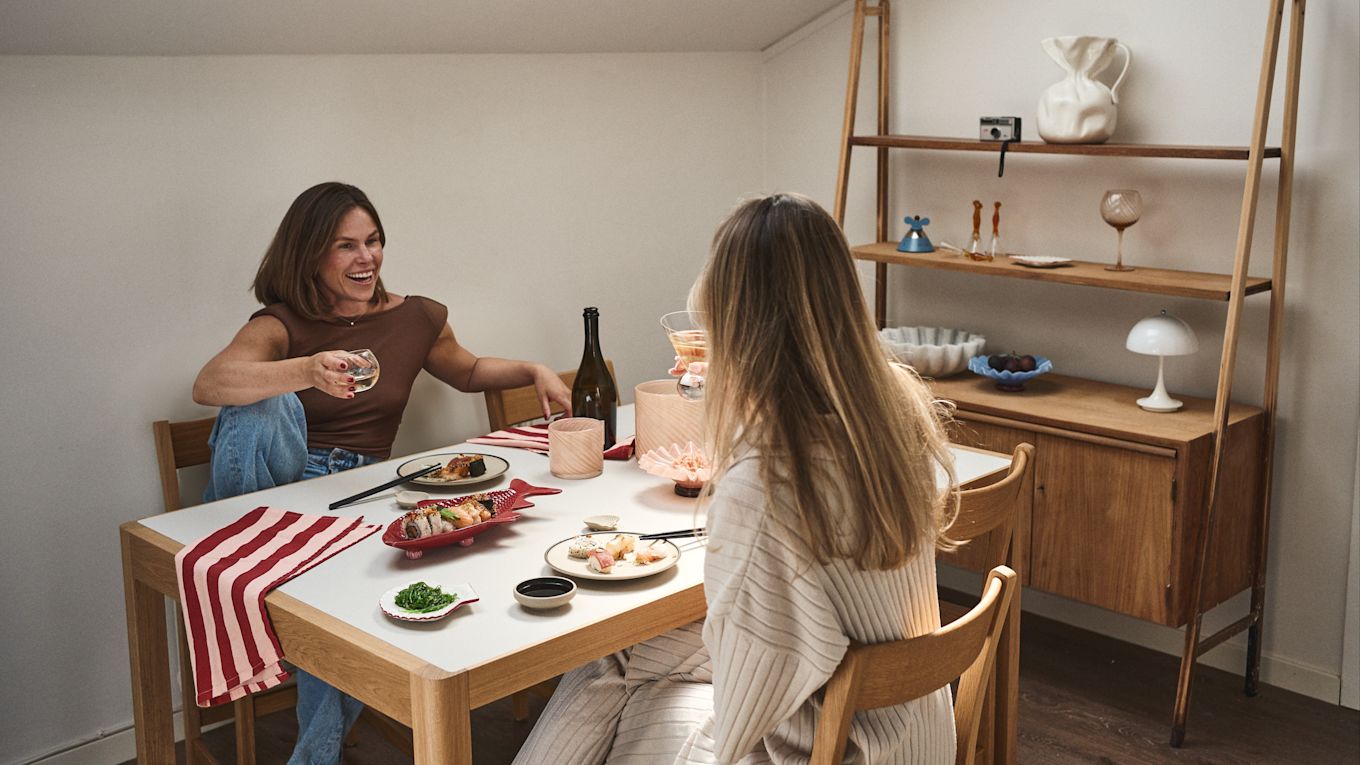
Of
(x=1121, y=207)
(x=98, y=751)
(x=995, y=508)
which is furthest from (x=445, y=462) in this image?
(x=1121, y=207)

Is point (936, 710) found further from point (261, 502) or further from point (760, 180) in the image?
point (760, 180)

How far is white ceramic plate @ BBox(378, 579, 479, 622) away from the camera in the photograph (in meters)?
1.56

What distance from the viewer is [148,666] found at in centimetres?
201

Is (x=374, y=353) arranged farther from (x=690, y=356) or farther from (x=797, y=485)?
(x=797, y=485)

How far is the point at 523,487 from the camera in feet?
6.91

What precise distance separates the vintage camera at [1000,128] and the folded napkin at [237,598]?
2.01 metres

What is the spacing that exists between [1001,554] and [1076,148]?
4.21ft

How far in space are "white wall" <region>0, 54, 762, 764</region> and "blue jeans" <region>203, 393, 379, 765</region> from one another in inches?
14.4

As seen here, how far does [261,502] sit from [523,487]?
0.45 m

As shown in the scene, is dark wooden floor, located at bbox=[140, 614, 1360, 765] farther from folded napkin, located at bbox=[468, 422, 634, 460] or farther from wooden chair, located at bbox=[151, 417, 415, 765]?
folded napkin, located at bbox=[468, 422, 634, 460]

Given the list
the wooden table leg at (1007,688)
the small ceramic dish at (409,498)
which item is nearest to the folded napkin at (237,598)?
the small ceramic dish at (409,498)

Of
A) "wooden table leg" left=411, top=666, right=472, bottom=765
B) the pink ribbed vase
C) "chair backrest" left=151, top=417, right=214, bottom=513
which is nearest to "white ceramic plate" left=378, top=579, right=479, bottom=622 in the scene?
Answer: "wooden table leg" left=411, top=666, right=472, bottom=765

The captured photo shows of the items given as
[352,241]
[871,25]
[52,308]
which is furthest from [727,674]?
[871,25]

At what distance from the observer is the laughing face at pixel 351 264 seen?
2.58 m
